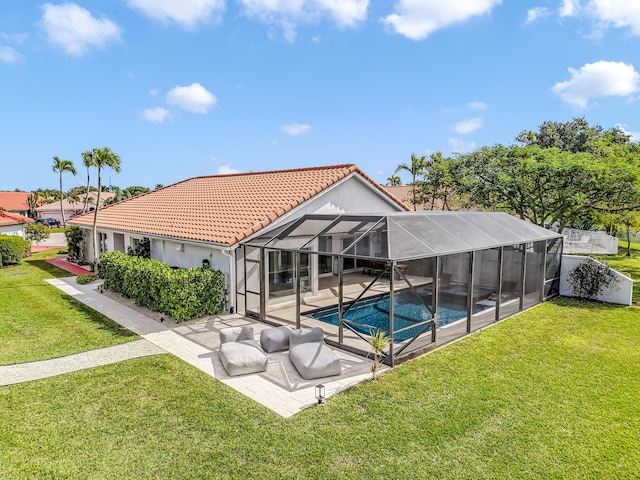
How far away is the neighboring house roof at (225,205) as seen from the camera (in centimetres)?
1561

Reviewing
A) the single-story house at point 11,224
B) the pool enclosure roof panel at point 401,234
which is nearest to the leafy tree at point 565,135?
the pool enclosure roof panel at point 401,234

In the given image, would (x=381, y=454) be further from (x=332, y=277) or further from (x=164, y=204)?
(x=164, y=204)

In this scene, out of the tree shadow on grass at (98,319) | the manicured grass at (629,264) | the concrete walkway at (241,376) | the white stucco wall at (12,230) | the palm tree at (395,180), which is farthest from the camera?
the palm tree at (395,180)

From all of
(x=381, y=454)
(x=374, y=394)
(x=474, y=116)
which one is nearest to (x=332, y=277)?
(x=374, y=394)

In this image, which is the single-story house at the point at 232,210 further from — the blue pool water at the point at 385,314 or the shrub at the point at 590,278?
the shrub at the point at 590,278

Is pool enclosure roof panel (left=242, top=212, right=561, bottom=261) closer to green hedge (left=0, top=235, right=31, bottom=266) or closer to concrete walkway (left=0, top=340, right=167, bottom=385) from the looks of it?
concrete walkway (left=0, top=340, right=167, bottom=385)

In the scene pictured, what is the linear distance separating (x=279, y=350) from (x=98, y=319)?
7798mm

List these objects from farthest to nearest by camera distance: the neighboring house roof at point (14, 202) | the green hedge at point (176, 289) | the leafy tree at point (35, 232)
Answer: the neighboring house roof at point (14, 202)
the leafy tree at point (35, 232)
the green hedge at point (176, 289)

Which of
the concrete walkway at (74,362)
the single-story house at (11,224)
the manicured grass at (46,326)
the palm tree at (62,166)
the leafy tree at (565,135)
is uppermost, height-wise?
the leafy tree at (565,135)

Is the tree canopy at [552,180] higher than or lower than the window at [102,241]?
higher

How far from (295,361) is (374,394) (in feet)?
7.35

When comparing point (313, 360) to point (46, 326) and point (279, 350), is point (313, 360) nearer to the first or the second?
point (279, 350)

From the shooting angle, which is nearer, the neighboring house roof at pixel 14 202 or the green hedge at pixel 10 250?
the green hedge at pixel 10 250

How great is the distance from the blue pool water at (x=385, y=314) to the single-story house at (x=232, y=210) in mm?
3215
